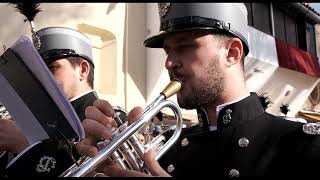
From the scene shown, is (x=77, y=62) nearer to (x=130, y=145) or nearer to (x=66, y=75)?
(x=66, y=75)

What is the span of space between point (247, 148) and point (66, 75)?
1338 millimetres

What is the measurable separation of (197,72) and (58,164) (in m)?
0.67

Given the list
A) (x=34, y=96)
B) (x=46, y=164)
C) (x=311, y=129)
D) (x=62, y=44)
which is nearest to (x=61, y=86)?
(x=62, y=44)

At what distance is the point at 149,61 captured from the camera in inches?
332

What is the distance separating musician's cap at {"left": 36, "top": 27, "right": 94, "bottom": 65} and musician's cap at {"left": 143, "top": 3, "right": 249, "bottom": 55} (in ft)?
3.15

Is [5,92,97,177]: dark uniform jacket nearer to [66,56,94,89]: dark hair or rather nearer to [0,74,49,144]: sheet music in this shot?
[0,74,49,144]: sheet music

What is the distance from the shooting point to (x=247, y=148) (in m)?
1.87

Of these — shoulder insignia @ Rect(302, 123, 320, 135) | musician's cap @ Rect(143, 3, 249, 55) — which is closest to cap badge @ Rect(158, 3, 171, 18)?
musician's cap @ Rect(143, 3, 249, 55)

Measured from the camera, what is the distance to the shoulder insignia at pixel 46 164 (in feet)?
5.43

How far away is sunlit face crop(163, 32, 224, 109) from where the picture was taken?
1930 mm

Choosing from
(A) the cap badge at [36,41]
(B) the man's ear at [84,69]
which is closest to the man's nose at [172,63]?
(B) the man's ear at [84,69]

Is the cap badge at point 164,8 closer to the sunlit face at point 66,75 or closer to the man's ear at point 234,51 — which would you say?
the man's ear at point 234,51

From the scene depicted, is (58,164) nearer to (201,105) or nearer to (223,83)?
(201,105)

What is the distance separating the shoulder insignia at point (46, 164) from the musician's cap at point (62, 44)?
1323 mm
